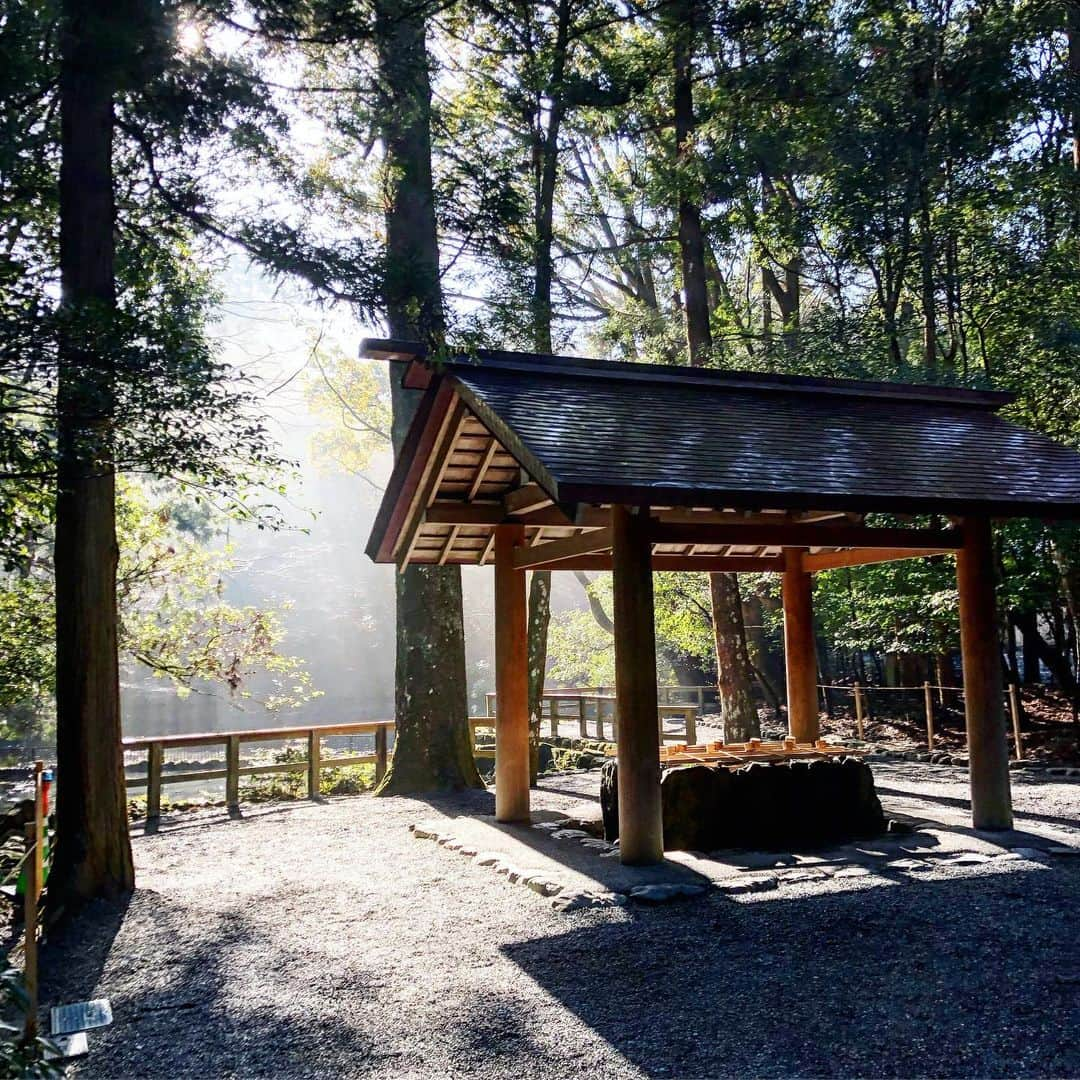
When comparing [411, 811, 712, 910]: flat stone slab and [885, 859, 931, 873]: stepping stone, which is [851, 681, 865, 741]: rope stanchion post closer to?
[411, 811, 712, 910]: flat stone slab

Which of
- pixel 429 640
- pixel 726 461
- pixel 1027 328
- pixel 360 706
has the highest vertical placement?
pixel 1027 328

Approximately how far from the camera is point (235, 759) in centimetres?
1095

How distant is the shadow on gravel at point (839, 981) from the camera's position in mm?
3551

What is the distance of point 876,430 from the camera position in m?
8.02

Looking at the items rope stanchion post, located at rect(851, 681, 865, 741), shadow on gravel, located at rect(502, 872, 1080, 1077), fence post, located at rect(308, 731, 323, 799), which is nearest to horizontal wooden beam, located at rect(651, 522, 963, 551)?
shadow on gravel, located at rect(502, 872, 1080, 1077)

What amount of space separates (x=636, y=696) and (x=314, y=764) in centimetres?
643

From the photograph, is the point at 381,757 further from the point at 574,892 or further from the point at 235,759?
the point at 574,892

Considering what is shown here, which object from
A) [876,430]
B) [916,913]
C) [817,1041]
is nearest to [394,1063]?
[817,1041]

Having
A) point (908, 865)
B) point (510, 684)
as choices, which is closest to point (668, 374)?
point (510, 684)

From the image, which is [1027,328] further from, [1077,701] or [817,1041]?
[817,1041]

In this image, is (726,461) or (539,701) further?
(539,701)

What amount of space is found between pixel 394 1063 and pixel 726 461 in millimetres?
4379

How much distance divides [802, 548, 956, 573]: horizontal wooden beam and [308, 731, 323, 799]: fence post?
618 centimetres

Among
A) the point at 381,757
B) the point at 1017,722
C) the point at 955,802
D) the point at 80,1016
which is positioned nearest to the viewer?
the point at 80,1016
